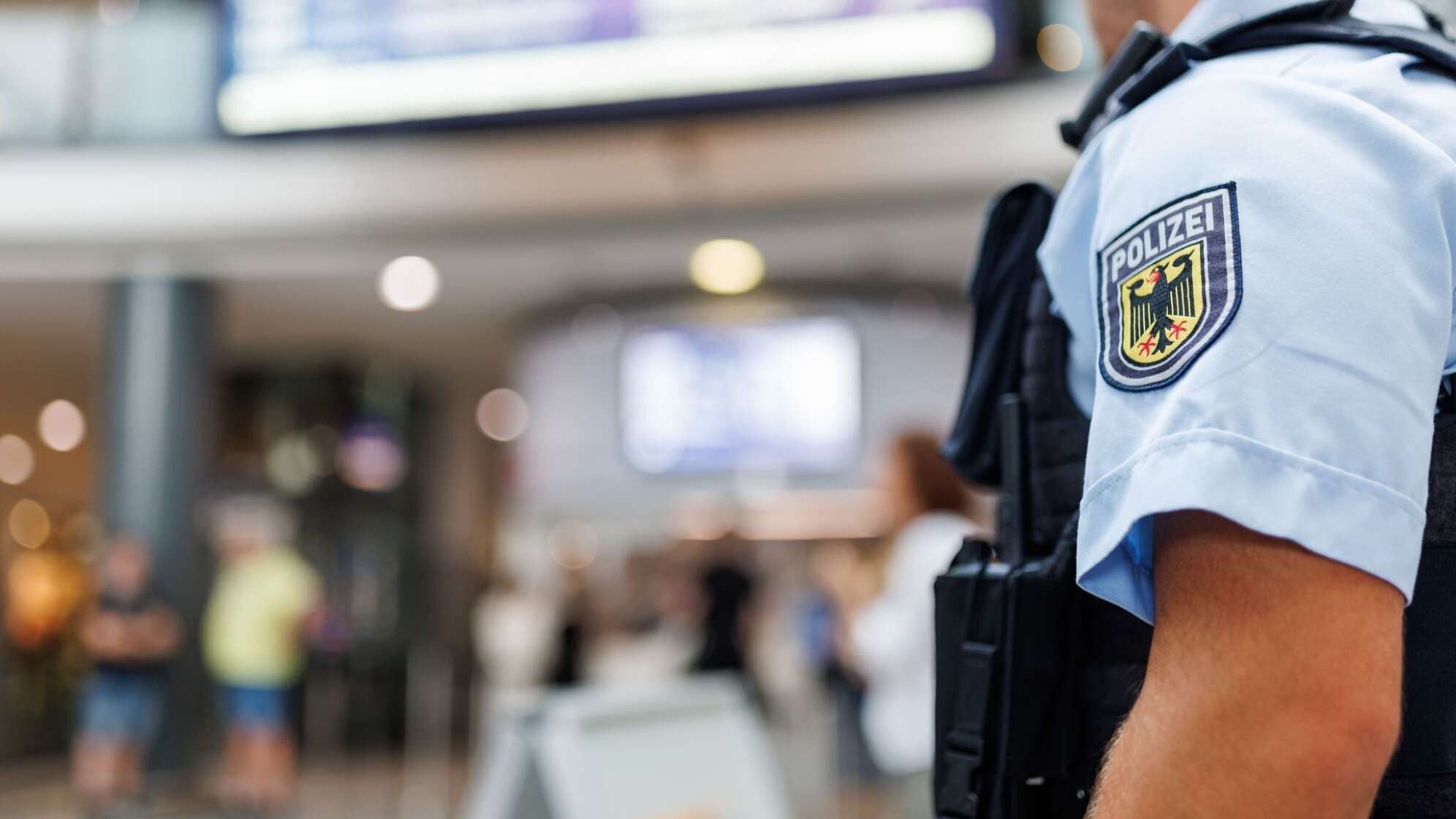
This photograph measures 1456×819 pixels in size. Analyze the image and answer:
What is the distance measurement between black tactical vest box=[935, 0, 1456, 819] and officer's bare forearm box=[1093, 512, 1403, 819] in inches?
5.8

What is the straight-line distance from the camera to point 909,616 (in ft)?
10.0

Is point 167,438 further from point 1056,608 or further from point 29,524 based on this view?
point 1056,608

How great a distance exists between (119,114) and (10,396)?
20.1ft

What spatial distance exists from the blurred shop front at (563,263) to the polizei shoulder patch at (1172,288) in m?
5.34

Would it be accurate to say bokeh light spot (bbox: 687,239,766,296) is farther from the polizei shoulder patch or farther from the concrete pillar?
the polizei shoulder patch

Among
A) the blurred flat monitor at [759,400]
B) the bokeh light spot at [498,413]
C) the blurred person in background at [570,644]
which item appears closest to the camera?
the blurred person in background at [570,644]

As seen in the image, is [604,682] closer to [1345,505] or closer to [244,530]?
[244,530]

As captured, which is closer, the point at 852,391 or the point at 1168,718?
the point at 1168,718

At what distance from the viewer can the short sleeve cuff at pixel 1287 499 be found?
25.5 inches

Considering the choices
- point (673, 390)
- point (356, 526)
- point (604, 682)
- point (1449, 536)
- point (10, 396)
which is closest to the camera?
point (1449, 536)

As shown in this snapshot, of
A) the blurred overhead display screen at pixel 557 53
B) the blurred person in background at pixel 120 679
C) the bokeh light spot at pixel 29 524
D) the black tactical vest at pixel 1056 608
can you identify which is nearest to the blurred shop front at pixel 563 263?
the blurred overhead display screen at pixel 557 53

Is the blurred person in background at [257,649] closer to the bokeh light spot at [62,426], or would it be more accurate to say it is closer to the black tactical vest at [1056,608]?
the black tactical vest at [1056,608]

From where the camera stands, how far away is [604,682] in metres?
7.66

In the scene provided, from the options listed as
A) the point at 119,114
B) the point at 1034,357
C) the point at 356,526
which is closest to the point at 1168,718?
the point at 1034,357
